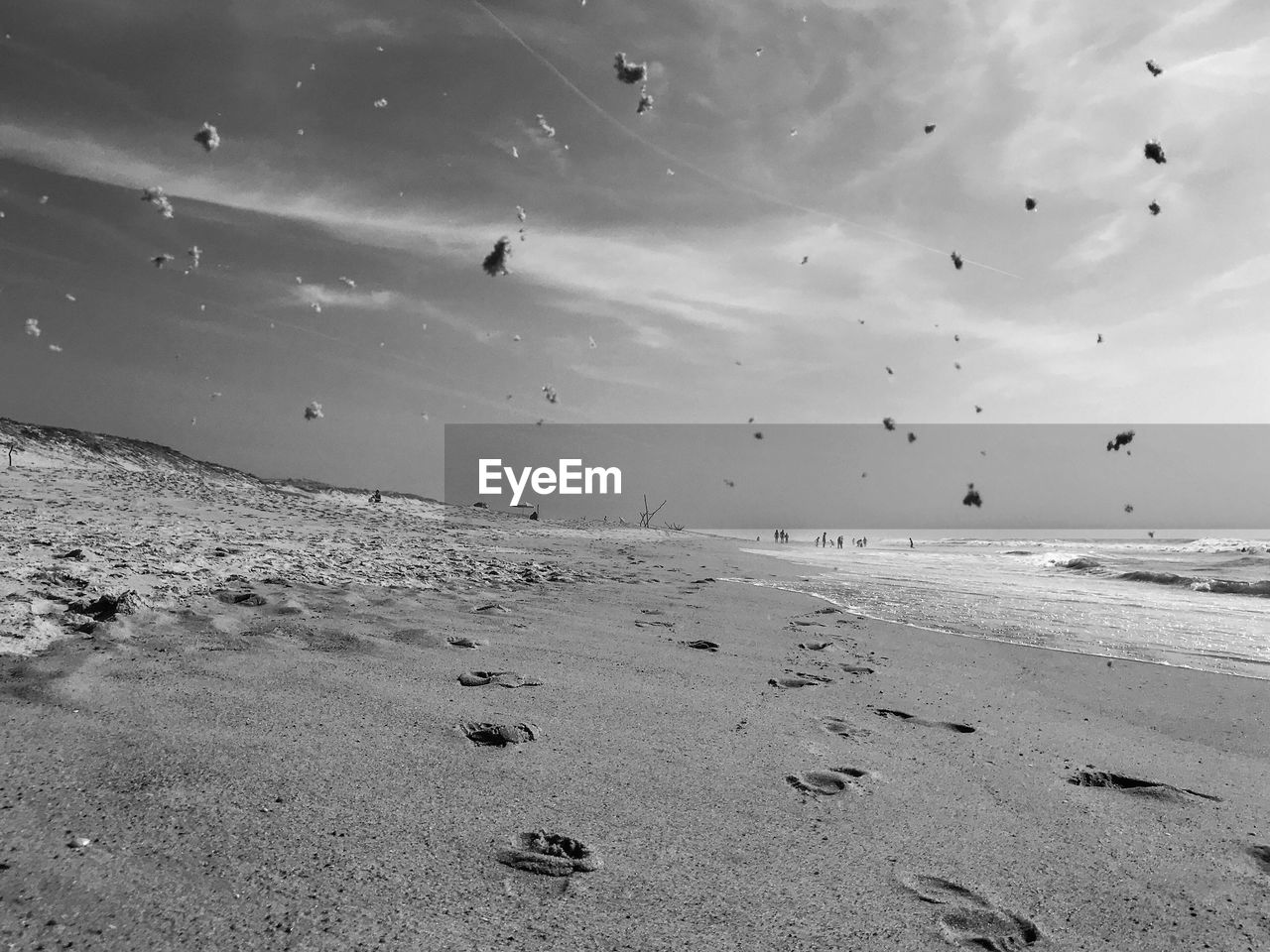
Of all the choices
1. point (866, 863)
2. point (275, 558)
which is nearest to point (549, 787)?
point (866, 863)

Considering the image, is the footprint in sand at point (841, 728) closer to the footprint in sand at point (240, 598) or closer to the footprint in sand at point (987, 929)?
the footprint in sand at point (987, 929)

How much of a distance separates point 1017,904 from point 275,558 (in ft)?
21.9

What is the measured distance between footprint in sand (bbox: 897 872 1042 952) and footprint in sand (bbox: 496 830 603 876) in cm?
100

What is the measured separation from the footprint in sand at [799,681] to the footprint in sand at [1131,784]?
5.47 feet

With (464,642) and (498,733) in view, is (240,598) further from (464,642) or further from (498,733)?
(498,733)

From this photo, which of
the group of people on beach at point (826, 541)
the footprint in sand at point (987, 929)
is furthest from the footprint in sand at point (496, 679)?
the group of people on beach at point (826, 541)

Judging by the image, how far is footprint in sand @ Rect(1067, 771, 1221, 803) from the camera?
10.1 feet

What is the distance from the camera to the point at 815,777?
2.99 meters

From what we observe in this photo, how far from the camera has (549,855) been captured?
215 cm

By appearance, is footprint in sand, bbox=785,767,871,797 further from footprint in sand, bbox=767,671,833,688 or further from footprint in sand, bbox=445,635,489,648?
footprint in sand, bbox=445,635,489,648

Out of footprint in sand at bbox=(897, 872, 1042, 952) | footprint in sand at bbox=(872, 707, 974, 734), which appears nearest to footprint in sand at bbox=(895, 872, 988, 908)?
footprint in sand at bbox=(897, 872, 1042, 952)

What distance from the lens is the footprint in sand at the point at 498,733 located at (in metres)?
3.03

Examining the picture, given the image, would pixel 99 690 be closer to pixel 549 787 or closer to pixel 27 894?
pixel 27 894

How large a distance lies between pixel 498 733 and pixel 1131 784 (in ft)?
9.39
